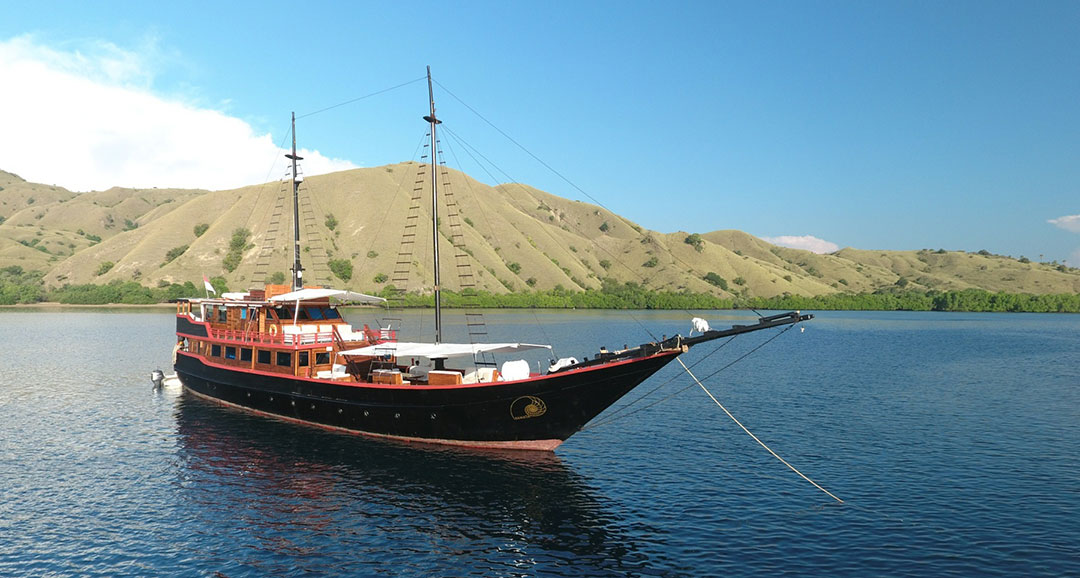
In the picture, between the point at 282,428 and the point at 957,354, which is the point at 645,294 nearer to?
the point at 957,354

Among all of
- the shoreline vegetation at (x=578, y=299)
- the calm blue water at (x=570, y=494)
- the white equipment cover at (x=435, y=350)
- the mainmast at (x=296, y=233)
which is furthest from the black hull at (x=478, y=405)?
the shoreline vegetation at (x=578, y=299)

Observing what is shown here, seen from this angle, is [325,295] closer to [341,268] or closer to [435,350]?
[435,350]

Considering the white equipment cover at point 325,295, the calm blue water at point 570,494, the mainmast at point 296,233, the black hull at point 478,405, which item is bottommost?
the calm blue water at point 570,494

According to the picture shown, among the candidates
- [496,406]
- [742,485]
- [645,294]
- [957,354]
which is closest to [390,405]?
[496,406]

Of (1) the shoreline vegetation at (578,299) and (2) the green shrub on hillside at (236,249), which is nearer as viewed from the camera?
(1) the shoreline vegetation at (578,299)

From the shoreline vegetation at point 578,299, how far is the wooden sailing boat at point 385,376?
3908 inches

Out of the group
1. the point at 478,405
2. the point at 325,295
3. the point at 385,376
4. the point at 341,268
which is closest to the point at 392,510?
the point at 478,405

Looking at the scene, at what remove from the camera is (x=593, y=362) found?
25.5m

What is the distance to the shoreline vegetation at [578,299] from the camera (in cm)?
15212

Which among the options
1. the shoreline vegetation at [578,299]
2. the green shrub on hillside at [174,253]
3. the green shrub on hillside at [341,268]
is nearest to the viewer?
the shoreline vegetation at [578,299]

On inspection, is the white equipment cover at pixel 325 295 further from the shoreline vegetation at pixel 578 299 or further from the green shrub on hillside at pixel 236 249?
the green shrub on hillside at pixel 236 249

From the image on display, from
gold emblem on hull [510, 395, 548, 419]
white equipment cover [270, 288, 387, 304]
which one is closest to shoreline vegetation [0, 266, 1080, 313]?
white equipment cover [270, 288, 387, 304]

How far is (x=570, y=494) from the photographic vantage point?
23.4 meters

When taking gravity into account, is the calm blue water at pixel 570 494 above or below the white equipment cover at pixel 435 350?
below
